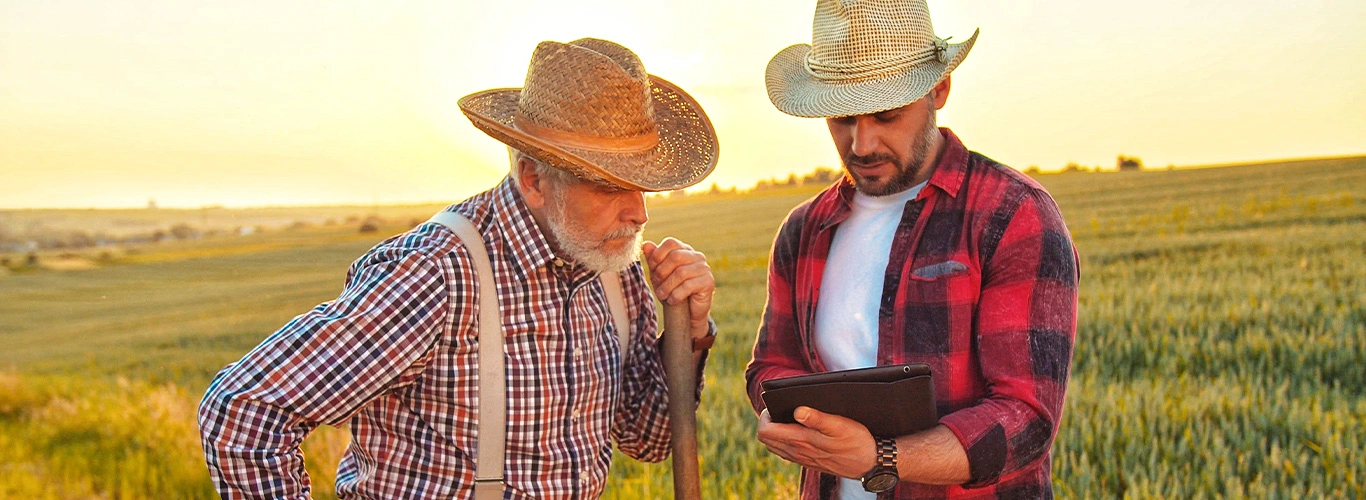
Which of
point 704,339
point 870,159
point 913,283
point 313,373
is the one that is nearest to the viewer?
point 313,373

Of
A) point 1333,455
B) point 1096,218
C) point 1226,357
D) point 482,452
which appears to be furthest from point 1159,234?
point 482,452

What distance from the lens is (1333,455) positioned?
6.03m

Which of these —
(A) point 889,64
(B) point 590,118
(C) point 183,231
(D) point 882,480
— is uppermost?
(C) point 183,231

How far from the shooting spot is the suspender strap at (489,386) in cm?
263

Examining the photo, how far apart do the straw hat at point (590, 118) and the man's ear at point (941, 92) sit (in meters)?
0.79

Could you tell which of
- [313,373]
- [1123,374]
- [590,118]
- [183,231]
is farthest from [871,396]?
[183,231]

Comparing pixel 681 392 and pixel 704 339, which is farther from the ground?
pixel 704 339

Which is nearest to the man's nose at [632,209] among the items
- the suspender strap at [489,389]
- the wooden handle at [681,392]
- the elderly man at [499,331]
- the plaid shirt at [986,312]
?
the elderly man at [499,331]

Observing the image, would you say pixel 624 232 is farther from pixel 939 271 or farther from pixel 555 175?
pixel 939 271

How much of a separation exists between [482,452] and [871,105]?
56.6 inches

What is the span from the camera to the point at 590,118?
272cm

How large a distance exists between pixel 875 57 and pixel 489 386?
148cm

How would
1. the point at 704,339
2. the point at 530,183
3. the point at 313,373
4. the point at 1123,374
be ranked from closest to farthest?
the point at 313,373
the point at 530,183
the point at 704,339
the point at 1123,374

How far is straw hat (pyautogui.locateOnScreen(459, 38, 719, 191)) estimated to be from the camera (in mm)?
2674
